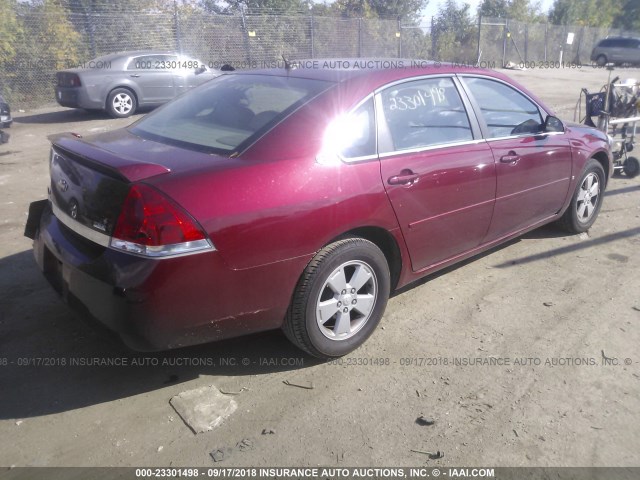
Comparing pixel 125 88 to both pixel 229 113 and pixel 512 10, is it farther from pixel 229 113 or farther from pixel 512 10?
Answer: pixel 512 10

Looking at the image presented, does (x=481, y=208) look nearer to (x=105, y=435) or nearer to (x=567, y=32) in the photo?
(x=105, y=435)

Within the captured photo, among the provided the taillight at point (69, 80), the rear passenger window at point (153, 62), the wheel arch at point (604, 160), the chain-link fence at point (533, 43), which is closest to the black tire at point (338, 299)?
the wheel arch at point (604, 160)

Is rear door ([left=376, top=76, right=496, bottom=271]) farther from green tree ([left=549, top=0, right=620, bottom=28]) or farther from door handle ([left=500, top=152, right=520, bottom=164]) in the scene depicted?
green tree ([left=549, top=0, right=620, bottom=28])

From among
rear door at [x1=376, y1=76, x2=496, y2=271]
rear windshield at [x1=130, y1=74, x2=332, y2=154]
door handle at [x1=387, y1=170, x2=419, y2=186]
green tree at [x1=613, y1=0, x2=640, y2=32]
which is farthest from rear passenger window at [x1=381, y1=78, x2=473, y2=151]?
green tree at [x1=613, y1=0, x2=640, y2=32]

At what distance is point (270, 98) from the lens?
11.2 ft

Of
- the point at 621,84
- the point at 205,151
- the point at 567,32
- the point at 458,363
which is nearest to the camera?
the point at 205,151

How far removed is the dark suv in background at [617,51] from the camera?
35.2m

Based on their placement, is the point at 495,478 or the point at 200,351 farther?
the point at 200,351

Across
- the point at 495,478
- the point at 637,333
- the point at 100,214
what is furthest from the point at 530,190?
the point at 100,214

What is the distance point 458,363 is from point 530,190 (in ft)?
5.93

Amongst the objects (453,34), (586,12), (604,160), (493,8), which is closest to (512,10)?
(493,8)

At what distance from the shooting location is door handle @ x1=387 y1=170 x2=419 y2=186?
3358 mm

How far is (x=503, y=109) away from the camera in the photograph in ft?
14.4

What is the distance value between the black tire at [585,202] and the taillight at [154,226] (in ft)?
12.8
